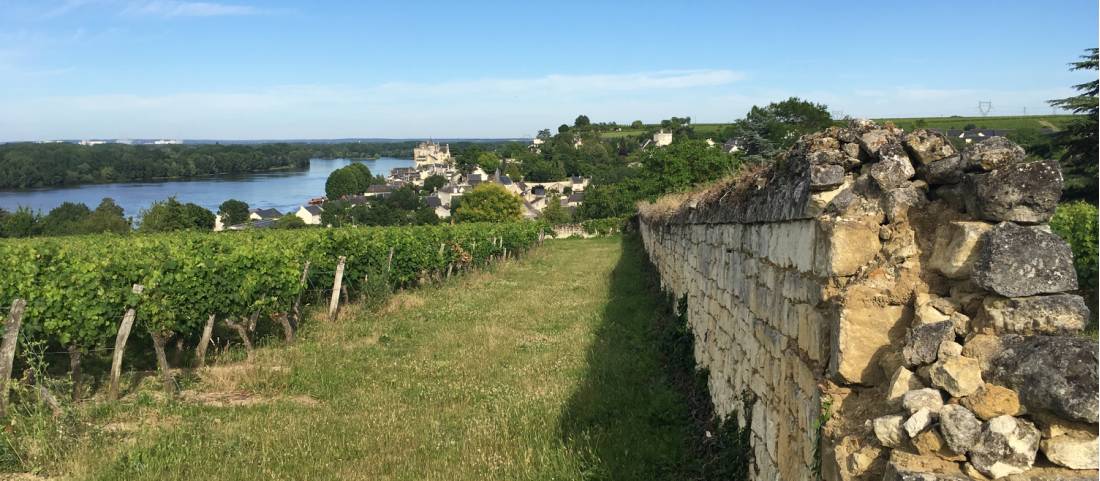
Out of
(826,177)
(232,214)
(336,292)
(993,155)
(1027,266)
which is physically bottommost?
(232,214)

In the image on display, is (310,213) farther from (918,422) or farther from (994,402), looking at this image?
(994,402)

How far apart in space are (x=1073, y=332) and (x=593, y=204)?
6540 centimetres

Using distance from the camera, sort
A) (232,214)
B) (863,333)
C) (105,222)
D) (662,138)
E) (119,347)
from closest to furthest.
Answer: (863,333), (119,347), (105,222), (232,214), (662,138)

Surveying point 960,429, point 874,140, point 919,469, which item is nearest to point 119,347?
point 874,140

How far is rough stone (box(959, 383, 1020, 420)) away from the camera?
223 cm

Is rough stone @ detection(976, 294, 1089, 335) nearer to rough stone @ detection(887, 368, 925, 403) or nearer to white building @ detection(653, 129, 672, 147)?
rough stone @ detection(887, 368, 925, 403)

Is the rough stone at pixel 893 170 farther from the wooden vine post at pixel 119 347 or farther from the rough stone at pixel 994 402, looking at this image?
the wooden vine post at pixel 119 347

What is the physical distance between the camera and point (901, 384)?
2.58 meters

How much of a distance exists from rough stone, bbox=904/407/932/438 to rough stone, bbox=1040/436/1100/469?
0.34 m

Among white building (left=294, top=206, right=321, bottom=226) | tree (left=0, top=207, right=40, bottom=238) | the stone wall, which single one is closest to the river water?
white building (left=294, top=206, right=321, bottom=226)

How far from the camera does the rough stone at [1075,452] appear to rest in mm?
2090

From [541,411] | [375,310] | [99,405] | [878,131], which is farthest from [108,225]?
[878,131]

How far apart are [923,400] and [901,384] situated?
206 mm

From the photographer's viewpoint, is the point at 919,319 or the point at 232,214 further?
the point at 232,214
